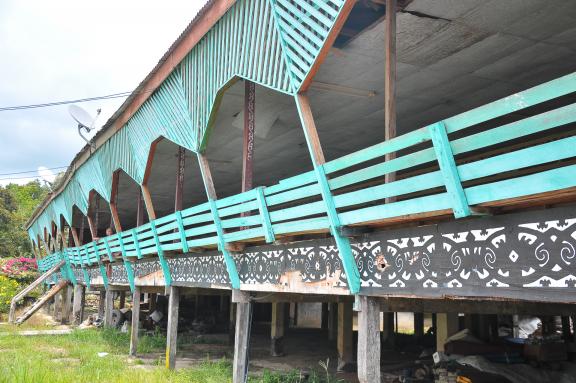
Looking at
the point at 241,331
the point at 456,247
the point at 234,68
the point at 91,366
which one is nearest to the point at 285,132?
the point at 234,68

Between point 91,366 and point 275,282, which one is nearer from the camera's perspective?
point 275,282

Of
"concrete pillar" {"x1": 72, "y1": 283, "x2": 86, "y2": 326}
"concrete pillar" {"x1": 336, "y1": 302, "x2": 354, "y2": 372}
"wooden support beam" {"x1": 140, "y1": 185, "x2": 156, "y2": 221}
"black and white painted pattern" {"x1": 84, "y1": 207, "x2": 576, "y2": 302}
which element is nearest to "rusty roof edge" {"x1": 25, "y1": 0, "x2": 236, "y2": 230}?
"wooden support beam" {"x1": 140, "y1": 185, "x2": 156, "y2": 221}

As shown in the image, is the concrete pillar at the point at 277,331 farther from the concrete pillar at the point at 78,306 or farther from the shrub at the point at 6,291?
the shrub at the point at 6,291

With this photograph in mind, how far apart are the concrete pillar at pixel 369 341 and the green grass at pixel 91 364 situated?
447cm

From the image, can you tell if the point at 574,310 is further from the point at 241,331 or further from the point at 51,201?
the point at 51,201

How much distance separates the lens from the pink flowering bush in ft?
94.3

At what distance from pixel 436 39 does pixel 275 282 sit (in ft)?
12.5

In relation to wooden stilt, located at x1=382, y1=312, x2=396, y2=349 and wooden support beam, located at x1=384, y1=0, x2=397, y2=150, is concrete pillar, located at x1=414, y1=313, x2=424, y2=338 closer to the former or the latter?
wooden stilt, located at x1=382, y1=312, x2=396, y2=349

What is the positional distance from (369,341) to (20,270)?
96.8ft

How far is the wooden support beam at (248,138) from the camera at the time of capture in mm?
7965

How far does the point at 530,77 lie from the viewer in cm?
779

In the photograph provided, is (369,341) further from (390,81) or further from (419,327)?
(419,327)

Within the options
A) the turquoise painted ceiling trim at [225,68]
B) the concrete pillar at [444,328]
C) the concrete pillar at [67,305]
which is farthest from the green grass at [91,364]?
the concrete pillar at [67,305]

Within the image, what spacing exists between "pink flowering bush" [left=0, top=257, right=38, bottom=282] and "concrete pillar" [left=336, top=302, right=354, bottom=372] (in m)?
23.2
